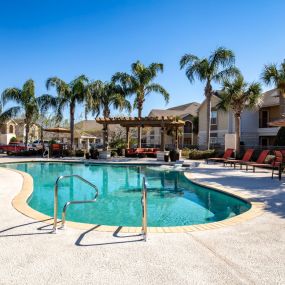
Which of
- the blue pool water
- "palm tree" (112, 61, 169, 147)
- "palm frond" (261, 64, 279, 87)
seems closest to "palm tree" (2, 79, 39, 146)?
"palm tree" (112, 61, 169, 147)

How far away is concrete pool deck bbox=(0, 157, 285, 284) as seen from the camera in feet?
11.1

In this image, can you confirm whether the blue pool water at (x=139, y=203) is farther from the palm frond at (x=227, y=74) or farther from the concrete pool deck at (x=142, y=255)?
the palm frond at (x=227, y=74)

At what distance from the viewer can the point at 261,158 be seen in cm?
1494

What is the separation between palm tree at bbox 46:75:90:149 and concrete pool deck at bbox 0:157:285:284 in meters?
22.4

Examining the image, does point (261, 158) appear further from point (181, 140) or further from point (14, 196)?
point (181, 140)

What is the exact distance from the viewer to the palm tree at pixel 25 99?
2798 centimetres

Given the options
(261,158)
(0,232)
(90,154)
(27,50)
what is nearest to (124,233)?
(0,232)

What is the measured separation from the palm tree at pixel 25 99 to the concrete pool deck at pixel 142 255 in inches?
963

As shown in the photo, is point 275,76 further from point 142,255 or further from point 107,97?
point 142,255

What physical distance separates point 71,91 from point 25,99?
186 inches

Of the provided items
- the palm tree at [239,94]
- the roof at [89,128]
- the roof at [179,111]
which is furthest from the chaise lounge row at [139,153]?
the roof at [89,128]

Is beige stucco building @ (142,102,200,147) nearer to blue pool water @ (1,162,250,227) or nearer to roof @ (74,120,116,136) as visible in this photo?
roof @ (74,120,116,136)

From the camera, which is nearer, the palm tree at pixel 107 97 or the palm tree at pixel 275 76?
the palm tree at pixel 275 76

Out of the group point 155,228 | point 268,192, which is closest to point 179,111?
point 268,192
